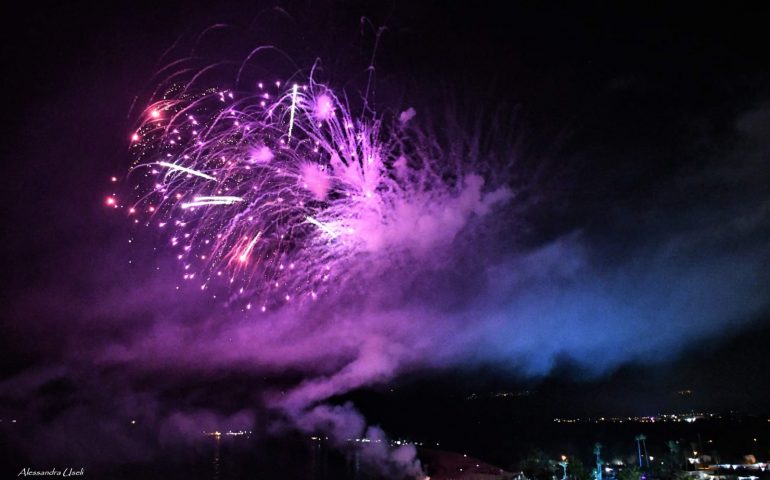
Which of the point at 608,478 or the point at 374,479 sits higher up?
the point at 608,478

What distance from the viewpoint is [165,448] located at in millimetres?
164125

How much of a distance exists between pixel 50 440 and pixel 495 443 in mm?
124888

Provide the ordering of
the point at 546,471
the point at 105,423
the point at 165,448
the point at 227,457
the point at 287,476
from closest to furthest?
the point at 546,471
the point at 287,476
the point at 227,457
the point at 165,448
the point at 105,423

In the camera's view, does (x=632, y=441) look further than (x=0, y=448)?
Yes

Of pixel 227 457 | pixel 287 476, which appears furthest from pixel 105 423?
pixel 287 476

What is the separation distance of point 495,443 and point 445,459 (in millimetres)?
104037

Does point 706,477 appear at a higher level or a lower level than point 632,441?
higher

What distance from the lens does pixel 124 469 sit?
362 feet

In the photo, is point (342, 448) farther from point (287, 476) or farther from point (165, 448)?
point (287, 476)

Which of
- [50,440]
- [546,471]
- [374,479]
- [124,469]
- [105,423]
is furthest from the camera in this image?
[105,423]

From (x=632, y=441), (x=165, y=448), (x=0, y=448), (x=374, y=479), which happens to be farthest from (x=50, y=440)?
(x=632, y=441)

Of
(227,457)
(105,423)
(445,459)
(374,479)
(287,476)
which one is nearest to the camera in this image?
(445,459)

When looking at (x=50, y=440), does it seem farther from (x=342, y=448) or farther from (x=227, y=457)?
(x=342, y=448)

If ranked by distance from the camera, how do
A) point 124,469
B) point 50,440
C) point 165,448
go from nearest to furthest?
point 124,469 < point 50,440 < point 165,448
